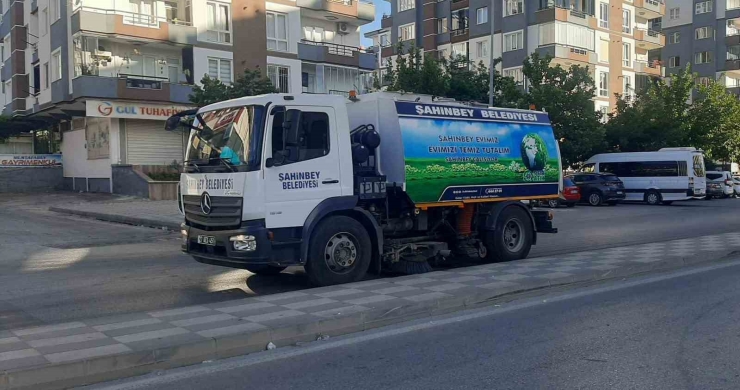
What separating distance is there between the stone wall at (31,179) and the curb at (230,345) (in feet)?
105

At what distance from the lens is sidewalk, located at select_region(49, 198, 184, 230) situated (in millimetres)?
20891

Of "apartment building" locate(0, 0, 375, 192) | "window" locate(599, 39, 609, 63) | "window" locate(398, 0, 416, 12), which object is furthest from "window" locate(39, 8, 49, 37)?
"window" locate(599, 39, 609, 63)

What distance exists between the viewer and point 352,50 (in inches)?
1564

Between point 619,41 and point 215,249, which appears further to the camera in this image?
point 619,41

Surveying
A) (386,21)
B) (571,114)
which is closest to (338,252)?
(571,114)

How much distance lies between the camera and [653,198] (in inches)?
1296

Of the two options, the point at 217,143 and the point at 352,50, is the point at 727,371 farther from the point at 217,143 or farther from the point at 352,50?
the point at 352,50

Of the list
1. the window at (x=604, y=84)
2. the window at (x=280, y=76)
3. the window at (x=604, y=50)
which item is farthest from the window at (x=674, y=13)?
the window at (x=280, y=76)

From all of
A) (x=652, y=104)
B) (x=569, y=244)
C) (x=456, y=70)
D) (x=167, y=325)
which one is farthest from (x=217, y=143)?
(x=652, y=104)

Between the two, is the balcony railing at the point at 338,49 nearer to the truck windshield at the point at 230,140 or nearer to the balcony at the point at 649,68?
the balcony at the point at 649,68

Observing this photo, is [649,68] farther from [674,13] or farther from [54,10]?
[54,10]

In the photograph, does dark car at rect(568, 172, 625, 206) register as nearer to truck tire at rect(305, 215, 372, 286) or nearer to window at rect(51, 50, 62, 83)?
truck tire at rect(305, 215, 372, 286)

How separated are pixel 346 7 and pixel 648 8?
31.2 meters

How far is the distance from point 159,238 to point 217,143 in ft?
30.7
